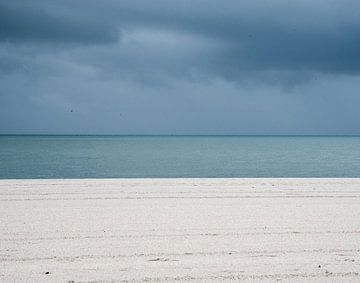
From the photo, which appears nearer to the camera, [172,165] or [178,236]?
[178,236]

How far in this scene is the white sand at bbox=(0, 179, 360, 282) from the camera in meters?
6.50

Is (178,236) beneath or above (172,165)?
beneath

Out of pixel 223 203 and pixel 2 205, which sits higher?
pixel 2 205

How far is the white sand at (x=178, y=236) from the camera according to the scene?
6500mm

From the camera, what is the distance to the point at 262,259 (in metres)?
7.13

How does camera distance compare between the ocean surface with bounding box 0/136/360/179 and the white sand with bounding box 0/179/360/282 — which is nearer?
the white sand with bounding box 0/179/360/282

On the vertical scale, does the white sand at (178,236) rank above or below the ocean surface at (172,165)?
below

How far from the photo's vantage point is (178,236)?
28.9 ft

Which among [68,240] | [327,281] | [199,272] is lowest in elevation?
[327,281]

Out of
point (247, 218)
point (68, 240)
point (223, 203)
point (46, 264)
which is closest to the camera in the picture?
point (46, 264)

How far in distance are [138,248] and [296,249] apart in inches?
105

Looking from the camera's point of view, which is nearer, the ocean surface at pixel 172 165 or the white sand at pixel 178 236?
the white sand at pixel 178 236

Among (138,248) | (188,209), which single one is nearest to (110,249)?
(138,248)

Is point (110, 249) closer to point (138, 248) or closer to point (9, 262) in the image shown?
point (138, 248)
